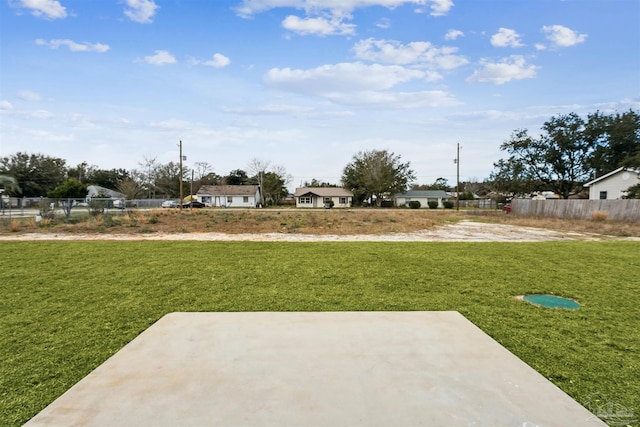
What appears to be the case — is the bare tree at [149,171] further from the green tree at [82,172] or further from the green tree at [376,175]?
the green tree at [376,175]

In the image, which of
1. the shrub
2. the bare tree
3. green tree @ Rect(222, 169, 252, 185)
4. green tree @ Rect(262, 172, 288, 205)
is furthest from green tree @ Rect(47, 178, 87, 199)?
the shrub

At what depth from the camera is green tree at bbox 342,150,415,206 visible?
157 ft

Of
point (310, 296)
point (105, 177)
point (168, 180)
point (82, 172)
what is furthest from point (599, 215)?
point (82, 172)

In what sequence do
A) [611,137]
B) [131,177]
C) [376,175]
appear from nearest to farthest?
[611,137] → [376,175] → [131,177]

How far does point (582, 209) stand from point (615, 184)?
8926 mm

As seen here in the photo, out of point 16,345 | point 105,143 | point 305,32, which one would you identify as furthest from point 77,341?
point 105,143

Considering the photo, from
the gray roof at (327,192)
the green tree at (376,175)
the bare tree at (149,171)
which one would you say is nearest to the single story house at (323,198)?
the gray roof at (327,192)

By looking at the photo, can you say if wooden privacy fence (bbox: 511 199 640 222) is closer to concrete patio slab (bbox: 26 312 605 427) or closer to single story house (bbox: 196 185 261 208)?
concrete patio slab (bbox: 26 312 605 427)

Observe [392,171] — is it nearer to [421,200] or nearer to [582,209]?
[421,200]

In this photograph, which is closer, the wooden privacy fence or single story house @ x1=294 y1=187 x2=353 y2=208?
the wooden privacy fence

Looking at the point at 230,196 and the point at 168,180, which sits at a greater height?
the point at 168,180

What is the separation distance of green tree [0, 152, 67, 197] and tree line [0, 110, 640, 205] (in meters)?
0.09

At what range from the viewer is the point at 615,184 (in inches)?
981

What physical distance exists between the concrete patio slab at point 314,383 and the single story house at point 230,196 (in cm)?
4641
